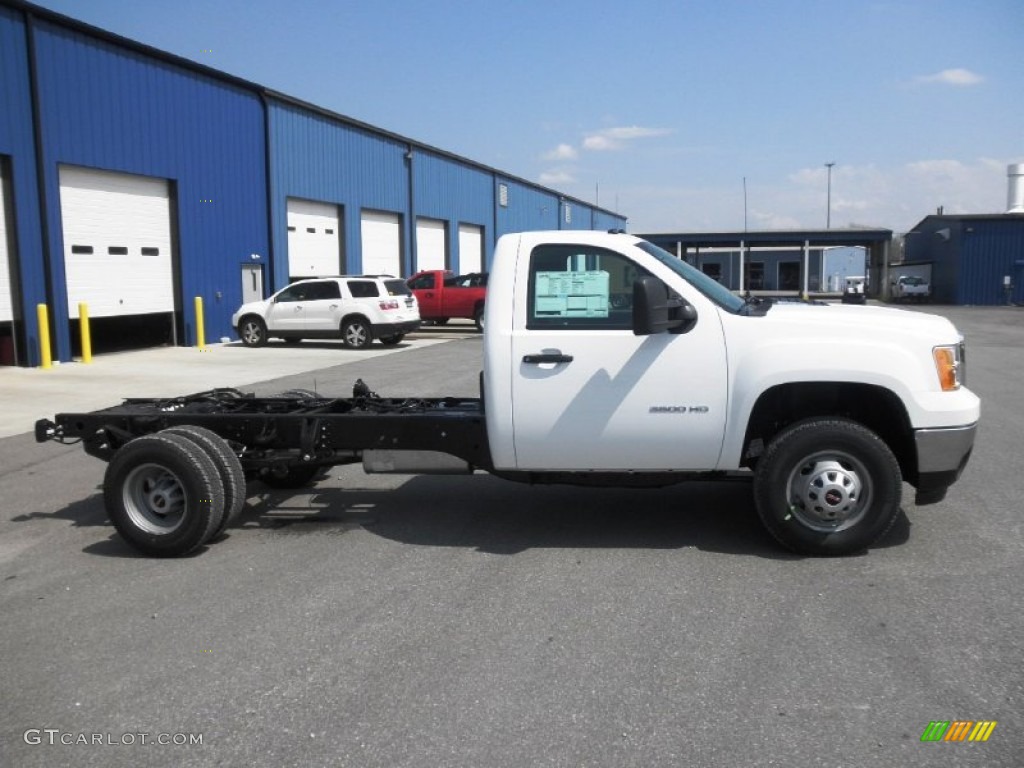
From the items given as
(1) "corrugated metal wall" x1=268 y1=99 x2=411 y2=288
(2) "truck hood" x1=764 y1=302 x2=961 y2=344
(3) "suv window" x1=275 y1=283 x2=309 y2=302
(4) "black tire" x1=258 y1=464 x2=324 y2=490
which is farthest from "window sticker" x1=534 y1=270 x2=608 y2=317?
(1) "corrugated metal wall" x1=268 y1=99 x2=411 y2=288

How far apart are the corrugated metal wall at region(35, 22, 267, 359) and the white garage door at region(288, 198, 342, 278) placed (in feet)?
6.59

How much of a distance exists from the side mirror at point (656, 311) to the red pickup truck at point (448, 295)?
23722mm

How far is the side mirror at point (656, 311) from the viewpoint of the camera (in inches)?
210

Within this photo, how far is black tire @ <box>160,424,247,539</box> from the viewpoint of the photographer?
597cm

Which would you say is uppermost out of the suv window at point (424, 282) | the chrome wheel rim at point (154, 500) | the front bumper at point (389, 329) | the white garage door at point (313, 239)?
the white garage door at point (313, 239)

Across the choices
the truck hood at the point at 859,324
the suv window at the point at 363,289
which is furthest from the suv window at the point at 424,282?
the truck hood at the point at 859,324

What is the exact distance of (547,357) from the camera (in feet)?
18.5

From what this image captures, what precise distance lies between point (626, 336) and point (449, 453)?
55.7 inches

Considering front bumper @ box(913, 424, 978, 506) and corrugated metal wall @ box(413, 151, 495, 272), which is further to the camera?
corrugated metal wall @ box(413, 151, 495, 272)

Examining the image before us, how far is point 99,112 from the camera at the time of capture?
20.2 metres

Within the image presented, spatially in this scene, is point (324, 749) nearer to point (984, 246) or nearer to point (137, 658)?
point (137, 658)

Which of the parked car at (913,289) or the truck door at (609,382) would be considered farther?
the parked car at (913,289)

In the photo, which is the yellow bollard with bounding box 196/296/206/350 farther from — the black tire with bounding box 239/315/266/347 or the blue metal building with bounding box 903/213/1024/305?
the blue metal building with bounding box 903/213/1024/305

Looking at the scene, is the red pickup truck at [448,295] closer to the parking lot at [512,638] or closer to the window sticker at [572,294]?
the parking lot at [512,638]
